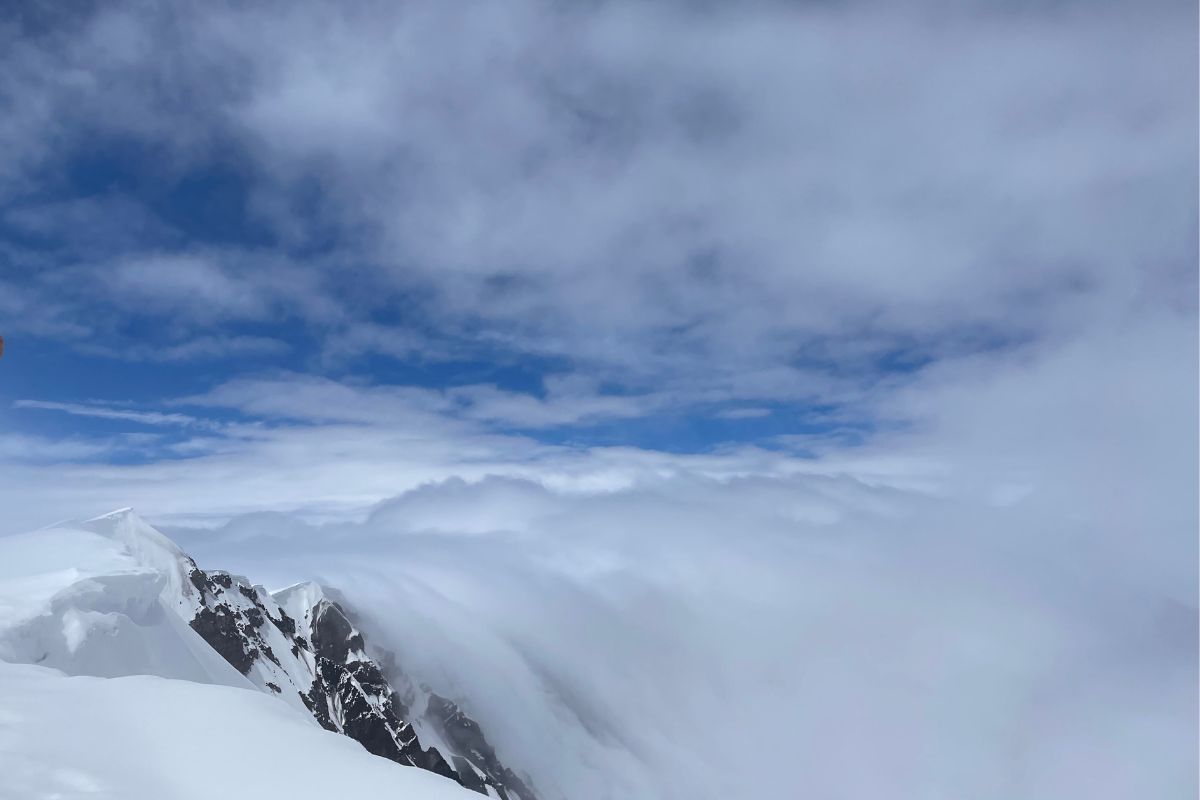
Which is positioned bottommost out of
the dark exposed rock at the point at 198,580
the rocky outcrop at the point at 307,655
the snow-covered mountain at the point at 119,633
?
the rocky outcrop at the point at 307,655

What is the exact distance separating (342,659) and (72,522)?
108 meters

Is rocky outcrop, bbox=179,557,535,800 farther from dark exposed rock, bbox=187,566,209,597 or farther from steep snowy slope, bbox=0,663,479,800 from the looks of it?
steep snowy slope, bbox=0,663,479,800

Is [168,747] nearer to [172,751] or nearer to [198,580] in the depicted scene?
[172,751]

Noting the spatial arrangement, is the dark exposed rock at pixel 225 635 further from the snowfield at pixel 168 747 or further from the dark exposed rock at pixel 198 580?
the snowfield at pixel 168 747

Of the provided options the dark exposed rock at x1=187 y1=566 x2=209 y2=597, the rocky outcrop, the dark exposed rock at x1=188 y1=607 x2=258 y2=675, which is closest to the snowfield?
the rocky outcrop

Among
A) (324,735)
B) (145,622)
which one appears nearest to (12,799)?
(324,735)

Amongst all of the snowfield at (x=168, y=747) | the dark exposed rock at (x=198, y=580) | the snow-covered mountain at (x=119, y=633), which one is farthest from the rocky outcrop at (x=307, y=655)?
the snowfield at (x=168, y=747)

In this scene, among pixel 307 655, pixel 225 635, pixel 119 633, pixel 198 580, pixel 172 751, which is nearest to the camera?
A: pixel 172 751

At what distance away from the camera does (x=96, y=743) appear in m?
11.7

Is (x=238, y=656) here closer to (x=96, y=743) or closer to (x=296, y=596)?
(x=296, y=596)

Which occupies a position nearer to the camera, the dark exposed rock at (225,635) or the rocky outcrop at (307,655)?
the dark exposed rock at (225,635)

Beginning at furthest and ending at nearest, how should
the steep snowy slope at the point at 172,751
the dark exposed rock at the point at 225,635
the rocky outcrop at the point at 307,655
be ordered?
the rocky outcrop at the point at 307,655 < the dark exposed rock at the point at 225,635 < the steep snowy slope at the point at 172,751

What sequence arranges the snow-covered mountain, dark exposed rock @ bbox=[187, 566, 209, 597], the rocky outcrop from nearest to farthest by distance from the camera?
the snow-covered mountain, the rocky outcrop, dark exposed rock @ bbox=[187, 566, 209, 597]

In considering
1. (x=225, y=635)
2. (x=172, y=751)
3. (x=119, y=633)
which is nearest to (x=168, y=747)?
Result: (x=172, y=751)
